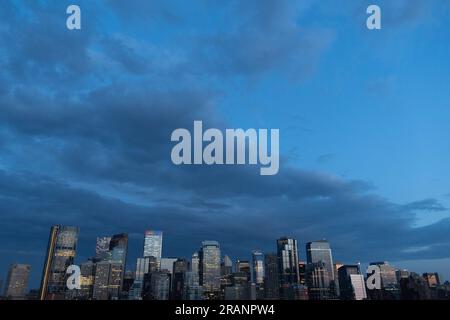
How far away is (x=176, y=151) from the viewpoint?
3709 centimetres
